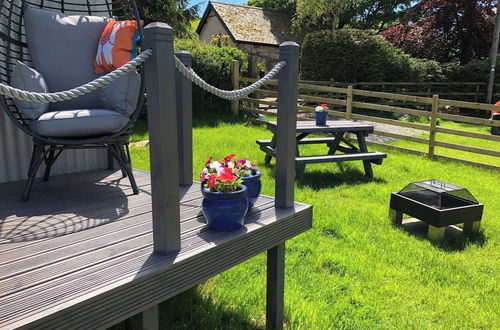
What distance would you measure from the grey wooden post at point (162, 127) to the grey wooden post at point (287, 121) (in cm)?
71

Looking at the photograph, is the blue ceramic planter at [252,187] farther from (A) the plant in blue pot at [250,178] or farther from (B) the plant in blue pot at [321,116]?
(B) the plant in blue pot at [321,116]

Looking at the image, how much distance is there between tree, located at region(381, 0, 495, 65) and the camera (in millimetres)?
16141

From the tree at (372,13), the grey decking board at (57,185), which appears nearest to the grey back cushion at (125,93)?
the grey decking board at (57,185)

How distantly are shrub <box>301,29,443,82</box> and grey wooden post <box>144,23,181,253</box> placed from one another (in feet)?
41.7

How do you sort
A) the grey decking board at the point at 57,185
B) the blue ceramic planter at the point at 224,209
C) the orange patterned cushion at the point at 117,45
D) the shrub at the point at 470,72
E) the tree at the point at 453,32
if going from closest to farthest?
the blue ceramic planter at the point at 224,209 < the grey decking board at the point at 57,185 < the orange patterned cushion at the point at 117,45 < the shrub at the point at 470,72 < the tree at the point at 453,32

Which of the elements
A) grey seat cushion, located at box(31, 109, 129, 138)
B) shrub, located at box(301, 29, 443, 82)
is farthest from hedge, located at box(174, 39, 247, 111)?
grey seat cushion, located at box(31, 109, 129, 138)

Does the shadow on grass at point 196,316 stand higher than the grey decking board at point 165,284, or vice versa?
the grey decking board at point 165,284

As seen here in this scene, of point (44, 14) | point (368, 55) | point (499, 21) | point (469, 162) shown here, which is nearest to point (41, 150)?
point (44, 14)

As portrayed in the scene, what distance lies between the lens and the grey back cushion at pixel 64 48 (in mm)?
2658

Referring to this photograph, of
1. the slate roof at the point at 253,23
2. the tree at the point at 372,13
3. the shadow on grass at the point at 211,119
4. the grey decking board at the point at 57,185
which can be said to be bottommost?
the shadow on grass at the point at 211,119

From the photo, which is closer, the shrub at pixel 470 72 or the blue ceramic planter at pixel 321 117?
the blue ceramic planter at pixel 321 117

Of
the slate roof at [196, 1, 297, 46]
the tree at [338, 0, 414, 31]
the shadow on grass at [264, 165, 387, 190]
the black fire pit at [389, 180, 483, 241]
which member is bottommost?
the shadow on grass at [264, 165, 387, 190]

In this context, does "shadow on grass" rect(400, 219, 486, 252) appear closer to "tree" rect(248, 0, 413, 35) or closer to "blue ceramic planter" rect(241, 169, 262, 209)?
"blue ceramic planter" rect(241, 169, 262, 209)

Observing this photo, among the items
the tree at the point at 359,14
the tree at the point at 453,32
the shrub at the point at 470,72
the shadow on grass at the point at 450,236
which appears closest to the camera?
the shadow on grass at the point at 450,236
